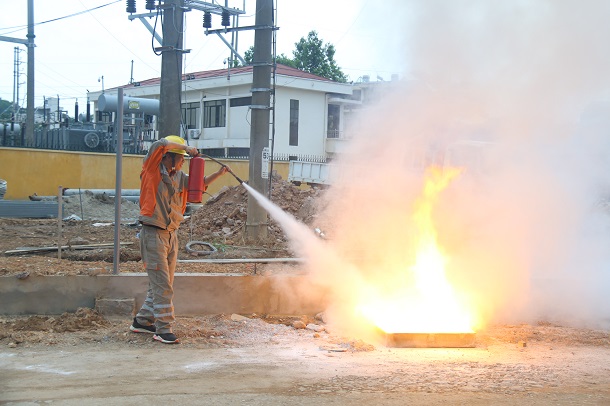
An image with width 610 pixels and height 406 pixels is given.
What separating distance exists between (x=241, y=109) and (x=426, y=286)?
99.9ft

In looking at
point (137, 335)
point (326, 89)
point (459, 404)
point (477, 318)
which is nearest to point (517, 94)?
point (477, 318)

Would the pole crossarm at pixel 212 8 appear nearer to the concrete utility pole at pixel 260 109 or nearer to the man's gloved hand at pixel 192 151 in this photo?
the concrete utility pole at pixel 260 109

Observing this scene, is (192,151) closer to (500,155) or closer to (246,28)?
(500,155)

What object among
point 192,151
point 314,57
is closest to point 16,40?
point 192,151

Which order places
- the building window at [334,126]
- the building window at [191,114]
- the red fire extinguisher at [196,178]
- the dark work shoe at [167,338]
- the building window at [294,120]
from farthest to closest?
the building window at [191,114], the building window at [294,120], the building window at [334,126], the red fire extinguisher at [196,178], the dark work shoe at [167,338]

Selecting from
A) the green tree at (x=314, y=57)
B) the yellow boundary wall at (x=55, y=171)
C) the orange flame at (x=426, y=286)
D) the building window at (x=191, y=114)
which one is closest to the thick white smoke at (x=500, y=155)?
the orange flame at (x=426, y=286)

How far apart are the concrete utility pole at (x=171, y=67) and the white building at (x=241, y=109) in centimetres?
1625

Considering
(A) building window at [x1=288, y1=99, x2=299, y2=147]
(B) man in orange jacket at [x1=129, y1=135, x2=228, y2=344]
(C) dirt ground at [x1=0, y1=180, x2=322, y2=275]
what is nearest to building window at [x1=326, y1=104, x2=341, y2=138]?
(C) dirt ground at [x1=0, y1=180, x2=322, y2=275]

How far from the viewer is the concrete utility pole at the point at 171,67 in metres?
13.8

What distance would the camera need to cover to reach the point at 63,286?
744 centimetres

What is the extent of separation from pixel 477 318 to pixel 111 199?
15.6 metres

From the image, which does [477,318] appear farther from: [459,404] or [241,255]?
[241,255]

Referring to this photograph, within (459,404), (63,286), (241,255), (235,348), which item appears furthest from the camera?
(241,255)

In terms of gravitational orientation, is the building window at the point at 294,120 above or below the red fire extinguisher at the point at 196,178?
above
